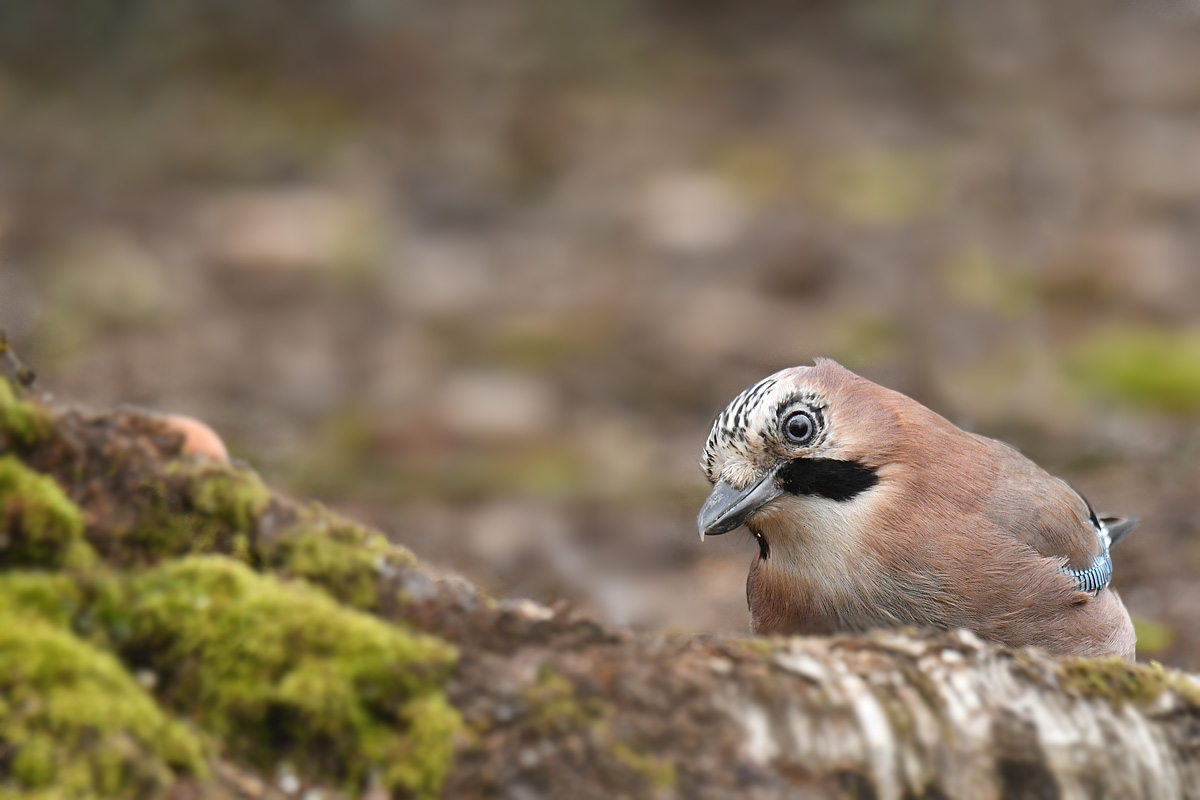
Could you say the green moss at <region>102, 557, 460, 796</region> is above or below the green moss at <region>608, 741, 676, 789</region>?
above

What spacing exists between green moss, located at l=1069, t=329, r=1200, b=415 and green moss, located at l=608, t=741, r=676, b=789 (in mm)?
7787

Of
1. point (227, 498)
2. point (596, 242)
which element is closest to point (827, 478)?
point (227, 498)

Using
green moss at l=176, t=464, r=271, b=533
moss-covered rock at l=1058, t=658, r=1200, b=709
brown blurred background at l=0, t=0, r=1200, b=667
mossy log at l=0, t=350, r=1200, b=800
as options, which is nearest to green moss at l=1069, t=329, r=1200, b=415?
brown blurred background at l=0, t=0, r=1200, b=667

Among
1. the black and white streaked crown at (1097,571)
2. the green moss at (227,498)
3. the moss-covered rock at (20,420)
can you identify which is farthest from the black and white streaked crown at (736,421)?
the moss-covered rock at (20,420)

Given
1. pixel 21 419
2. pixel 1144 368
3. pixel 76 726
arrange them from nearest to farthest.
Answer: pixel 76 726
pixel 21 419
pixel 1144 368

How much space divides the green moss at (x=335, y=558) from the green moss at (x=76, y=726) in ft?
1.22

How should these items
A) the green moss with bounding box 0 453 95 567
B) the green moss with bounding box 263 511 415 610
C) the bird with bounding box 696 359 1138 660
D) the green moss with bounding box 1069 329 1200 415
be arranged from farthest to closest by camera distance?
1. the green moss with bounding box 1069 329 1200 415
2. the bird with bounding box 696 359 1138 660
3. the green moss with bounding box 263 511 415 610
4. the green moss with bounding box 0 453 95 567

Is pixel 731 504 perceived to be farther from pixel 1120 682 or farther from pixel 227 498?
pixel 227 498

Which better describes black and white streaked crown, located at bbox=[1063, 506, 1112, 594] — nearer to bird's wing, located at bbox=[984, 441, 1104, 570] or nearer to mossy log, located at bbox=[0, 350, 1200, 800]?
bird's wing, located at bbox=[984, 441, 1104, 570]

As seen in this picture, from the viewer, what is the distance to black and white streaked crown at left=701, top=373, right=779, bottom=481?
4.18 metres

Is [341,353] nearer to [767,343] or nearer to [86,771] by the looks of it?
[767,343]

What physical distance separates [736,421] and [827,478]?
355mm

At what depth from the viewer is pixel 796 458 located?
4.17 m

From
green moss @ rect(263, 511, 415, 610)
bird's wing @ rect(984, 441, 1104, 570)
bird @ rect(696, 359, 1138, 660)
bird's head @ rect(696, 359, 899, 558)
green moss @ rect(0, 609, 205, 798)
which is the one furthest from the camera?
bird's wing @ rect(984, 441, 1104, 570)
